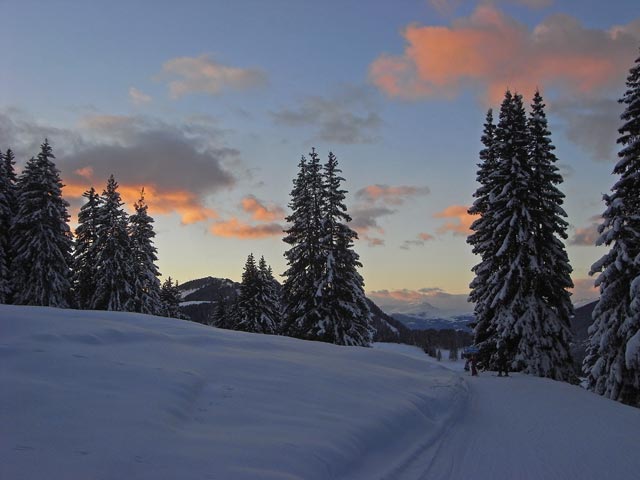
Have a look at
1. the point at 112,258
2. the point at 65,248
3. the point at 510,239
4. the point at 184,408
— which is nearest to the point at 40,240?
the point at 65,248

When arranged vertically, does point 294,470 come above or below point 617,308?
below

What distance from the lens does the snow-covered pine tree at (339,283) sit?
27922 millimetres

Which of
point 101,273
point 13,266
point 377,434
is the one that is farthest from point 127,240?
point 377,434

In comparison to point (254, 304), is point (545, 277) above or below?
above

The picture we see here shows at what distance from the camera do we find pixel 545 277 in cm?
2194

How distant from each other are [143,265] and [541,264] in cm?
2919

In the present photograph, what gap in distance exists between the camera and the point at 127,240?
3469cm

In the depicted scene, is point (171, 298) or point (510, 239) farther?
point (171, 298)

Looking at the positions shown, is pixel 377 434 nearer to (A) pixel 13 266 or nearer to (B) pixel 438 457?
Answer: (B) pixel 438 457

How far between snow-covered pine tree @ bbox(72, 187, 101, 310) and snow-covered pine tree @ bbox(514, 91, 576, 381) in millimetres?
30465

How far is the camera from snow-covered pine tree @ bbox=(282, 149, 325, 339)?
2844 cm

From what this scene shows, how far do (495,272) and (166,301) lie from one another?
118ft

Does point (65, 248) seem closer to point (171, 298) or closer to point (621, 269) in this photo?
point (171, 298)

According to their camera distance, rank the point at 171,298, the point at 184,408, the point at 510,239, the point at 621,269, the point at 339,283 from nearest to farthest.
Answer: the point at 184,408 < the point at 621,269 < the point at 510,239 < the point at 339,283 < the point at 171,298
